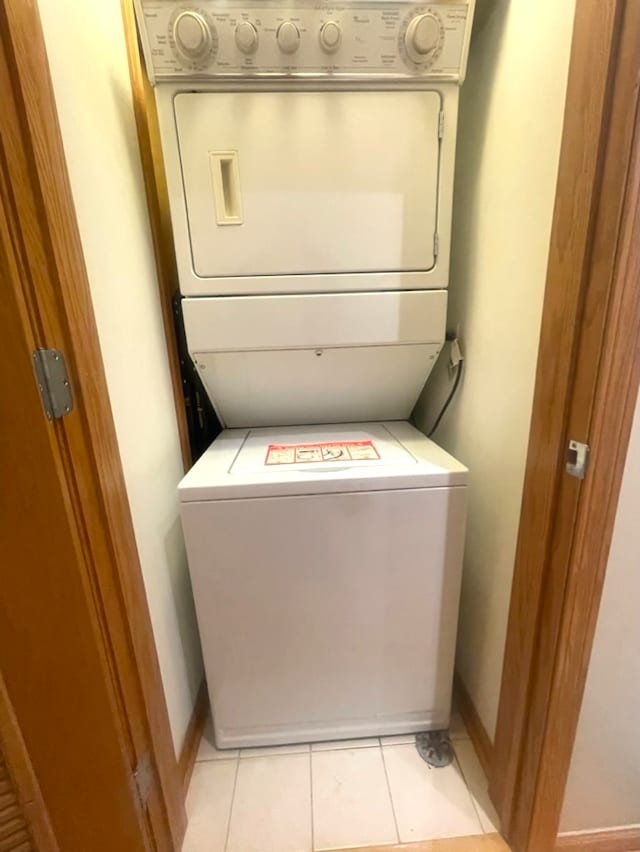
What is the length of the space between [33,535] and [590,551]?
99 centimetres

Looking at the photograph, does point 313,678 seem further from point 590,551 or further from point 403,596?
point 590,551

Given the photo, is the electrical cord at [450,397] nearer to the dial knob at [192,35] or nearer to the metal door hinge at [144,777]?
the dial knob at [192,35]

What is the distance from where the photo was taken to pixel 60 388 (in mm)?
667

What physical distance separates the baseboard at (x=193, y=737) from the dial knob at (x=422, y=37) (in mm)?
1935

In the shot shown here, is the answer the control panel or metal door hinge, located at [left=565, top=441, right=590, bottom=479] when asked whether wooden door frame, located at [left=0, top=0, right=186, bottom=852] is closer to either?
the control panel

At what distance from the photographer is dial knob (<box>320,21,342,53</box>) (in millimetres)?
921

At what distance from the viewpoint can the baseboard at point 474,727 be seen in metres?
1.22

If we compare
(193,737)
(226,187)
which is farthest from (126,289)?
(193,737)

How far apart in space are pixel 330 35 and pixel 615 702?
161cm

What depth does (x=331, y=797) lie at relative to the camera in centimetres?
118

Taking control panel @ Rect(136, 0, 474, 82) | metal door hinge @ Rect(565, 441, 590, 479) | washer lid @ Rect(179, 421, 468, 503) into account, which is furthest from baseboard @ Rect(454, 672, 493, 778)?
control panel @ Rect(136, 0, 474, 82)

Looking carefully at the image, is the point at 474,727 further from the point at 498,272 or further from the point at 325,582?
the point at 498,272

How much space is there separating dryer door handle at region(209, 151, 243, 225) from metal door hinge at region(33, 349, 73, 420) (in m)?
0.60

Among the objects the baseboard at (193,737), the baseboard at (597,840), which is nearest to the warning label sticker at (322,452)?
the baseboard at (193,737)
